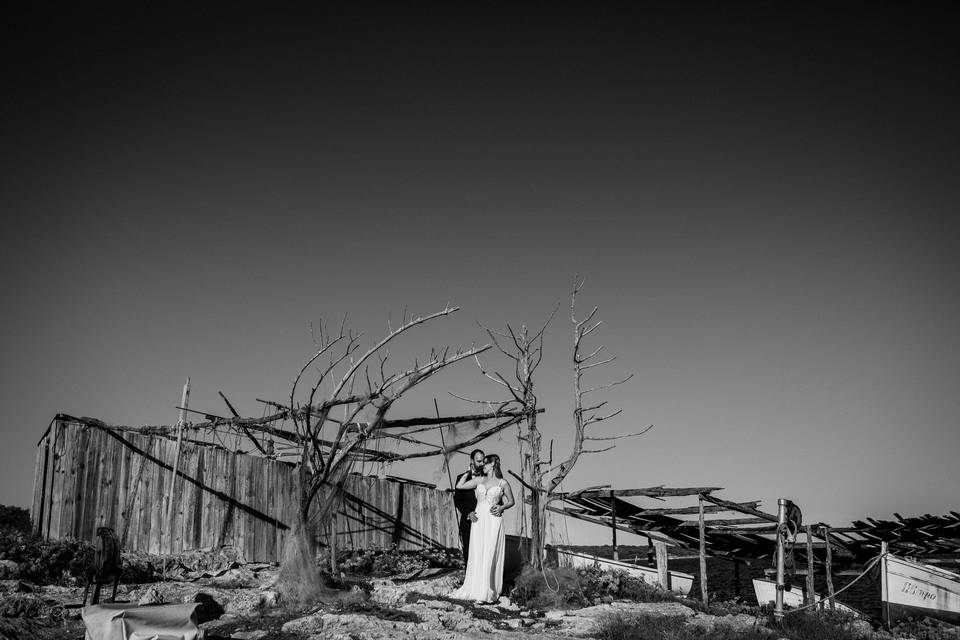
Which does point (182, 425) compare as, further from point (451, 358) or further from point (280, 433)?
point (451, 358)

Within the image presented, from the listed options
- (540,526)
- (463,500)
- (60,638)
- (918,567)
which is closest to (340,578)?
(463,500)

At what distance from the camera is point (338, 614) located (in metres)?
10.6

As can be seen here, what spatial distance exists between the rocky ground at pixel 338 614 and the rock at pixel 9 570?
1.27ft

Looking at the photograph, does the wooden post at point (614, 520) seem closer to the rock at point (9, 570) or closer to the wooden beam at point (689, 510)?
the wooden beam at point (689, 510)

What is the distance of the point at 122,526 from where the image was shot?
46.1 ft

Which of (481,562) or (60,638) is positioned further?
(481,562)

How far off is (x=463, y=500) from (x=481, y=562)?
233cm

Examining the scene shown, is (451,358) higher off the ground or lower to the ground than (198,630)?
higher

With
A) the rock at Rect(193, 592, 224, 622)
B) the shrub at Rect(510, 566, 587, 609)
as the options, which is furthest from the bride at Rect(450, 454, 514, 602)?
the rock at Rect(193, 592, 224, 622)

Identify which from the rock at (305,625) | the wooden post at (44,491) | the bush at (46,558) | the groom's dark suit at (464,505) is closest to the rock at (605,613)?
the groom's dark suit at (464,505)

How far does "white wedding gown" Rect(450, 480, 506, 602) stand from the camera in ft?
41.2

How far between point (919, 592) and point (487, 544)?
36.4 feet

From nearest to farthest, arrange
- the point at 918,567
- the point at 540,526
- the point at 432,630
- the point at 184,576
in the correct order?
the point at 432,630 < the point at 184,576 < the point at 540,526 < the point at 918,567

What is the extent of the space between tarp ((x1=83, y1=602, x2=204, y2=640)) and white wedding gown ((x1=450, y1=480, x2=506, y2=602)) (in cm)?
563
